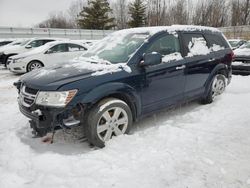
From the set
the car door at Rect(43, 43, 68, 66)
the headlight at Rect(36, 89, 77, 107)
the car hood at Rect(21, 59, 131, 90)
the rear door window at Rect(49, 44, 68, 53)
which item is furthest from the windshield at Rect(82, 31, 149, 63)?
the rear door window at Rect(49, 44, 68, 53)

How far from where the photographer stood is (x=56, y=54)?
36.8ft

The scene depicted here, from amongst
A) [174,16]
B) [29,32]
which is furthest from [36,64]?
[174,16]

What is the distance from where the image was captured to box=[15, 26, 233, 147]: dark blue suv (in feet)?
11.3

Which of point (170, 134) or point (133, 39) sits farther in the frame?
point (133, 39)

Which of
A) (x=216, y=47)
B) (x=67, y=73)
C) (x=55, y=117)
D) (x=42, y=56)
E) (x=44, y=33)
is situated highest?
(x=44, y=33)

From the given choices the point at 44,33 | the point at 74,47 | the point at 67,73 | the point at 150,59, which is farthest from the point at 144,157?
the point at 44,33

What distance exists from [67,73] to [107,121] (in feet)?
2.96

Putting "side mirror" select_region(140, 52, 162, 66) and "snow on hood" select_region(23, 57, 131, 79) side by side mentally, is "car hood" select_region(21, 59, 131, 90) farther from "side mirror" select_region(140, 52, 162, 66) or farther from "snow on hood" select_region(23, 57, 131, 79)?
"side mirror" select_region(140, 52, 162, 66)

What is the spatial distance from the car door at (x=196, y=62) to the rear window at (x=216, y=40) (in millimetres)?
174

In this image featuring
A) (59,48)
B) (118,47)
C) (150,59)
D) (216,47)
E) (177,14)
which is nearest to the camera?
(150,59)

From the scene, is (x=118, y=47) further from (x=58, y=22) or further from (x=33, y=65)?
(x=58, y=22)

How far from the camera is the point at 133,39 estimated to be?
4508 millimetres

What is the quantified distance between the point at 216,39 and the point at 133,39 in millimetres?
2332

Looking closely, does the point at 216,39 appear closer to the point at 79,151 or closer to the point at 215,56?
the point at 215,56
